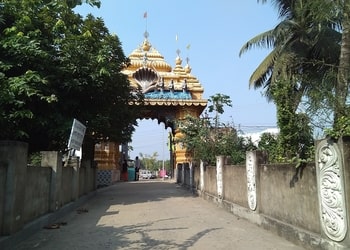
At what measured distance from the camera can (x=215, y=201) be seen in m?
14.8

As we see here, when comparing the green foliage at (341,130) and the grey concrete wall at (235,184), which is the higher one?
the green foliage at (341,130)

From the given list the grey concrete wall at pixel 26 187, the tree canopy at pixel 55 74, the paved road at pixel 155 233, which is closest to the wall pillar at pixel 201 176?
the tree canopy at pixel 55 74

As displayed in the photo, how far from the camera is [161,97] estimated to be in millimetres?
32719

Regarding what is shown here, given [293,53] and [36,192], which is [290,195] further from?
[293,53]

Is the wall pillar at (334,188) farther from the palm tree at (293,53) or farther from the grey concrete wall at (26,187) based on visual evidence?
the grey concrete wall at (26,187)

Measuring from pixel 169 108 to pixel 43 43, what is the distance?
68.9 feet

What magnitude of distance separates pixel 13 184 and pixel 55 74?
6.12 m

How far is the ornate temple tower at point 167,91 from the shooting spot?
32.5 metres

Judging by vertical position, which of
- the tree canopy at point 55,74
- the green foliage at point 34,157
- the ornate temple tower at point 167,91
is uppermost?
the ornate temple tower at point 167,91

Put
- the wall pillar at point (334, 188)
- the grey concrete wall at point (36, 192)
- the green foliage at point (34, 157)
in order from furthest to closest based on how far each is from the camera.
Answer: the green foliage at point (34, 157) < the grey concrete wall at point (36, 192) < the wall pillar at point (334, 188)

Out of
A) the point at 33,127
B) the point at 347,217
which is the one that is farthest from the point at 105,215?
the point at 347,217

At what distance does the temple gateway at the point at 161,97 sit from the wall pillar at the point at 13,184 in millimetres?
23054

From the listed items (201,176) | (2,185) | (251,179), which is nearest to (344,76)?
(251,179)

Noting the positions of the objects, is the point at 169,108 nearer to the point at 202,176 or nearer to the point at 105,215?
the point at 202,176
